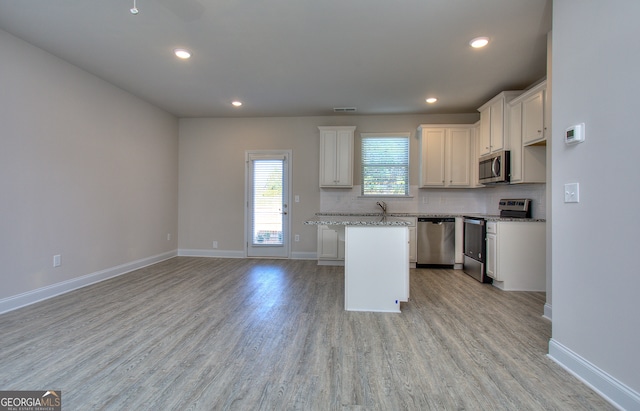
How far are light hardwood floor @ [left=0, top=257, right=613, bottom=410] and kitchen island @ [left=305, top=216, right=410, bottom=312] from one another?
0.50 feet

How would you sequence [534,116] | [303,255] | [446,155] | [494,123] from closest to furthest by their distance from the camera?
[534,116], [494,123], [446,155], [303,255]

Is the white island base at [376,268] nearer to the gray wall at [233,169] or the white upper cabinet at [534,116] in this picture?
the white upper cabinet at [534,116]

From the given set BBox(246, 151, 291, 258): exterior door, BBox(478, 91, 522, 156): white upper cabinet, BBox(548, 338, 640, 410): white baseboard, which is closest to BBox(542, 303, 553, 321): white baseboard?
BBox(548, 338, 640, 410): white baseboard

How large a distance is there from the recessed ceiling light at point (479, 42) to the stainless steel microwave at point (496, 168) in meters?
1.55

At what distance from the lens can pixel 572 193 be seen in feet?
6.06

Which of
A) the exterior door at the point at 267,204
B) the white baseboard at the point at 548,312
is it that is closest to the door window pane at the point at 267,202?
the exterior door at the point at 267,204

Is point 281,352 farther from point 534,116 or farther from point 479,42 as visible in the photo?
point 534,116

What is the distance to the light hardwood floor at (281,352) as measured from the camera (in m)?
1.60

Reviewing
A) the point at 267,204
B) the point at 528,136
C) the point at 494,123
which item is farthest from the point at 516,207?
the point at 267,204

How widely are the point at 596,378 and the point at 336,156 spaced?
4178mm

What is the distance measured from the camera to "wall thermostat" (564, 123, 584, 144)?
1.77m

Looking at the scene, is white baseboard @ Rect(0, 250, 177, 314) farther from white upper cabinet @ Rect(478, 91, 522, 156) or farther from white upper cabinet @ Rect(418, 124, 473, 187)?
white upper cabinet @ Rect(478, 91, 522, 156)

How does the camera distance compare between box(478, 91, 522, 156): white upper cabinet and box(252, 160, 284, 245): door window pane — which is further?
box(252, 160, 284, 245): door window pane

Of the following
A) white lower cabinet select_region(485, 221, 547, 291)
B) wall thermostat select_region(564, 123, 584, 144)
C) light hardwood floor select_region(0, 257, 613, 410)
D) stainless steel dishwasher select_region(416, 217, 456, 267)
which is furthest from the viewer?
stainless steel dishwasher select_region(416, 217, 456, 267)
